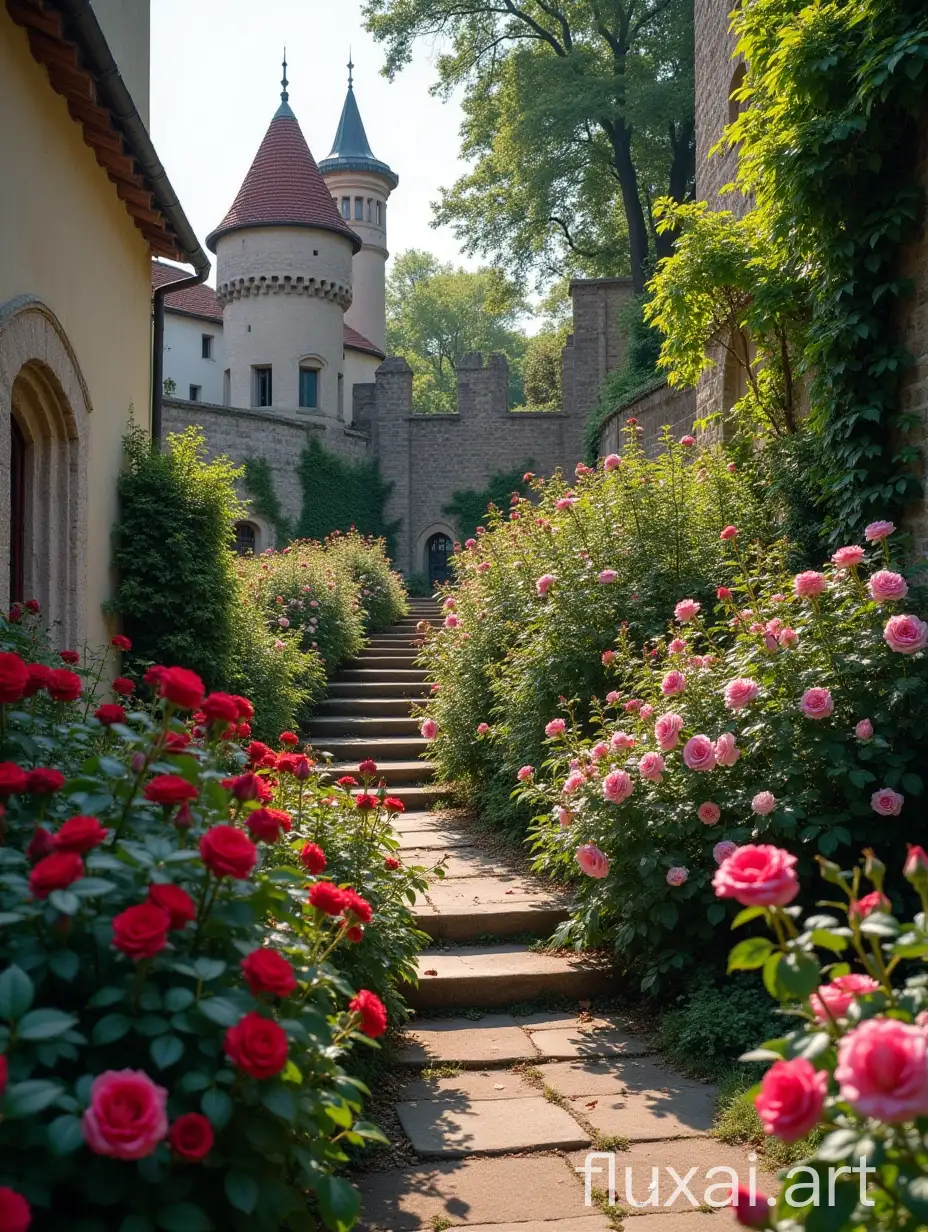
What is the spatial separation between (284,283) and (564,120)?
736cm

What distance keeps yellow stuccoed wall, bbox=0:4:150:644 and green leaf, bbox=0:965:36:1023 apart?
4210 millimetres

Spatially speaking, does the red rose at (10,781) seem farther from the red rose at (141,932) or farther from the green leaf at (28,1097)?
the green leaf at (28,1097)

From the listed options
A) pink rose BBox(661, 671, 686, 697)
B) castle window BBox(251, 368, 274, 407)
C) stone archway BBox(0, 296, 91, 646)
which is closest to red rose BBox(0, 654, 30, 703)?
pink rose BBox(661, 671, 686, 697)

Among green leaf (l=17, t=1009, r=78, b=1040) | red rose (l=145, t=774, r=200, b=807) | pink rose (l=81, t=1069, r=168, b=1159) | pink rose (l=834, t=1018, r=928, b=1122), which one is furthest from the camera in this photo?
red rose (l=145, t=774, r=200, b=807)

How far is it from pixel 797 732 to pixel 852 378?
2.68m

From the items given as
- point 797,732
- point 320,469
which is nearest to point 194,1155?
point 797,732

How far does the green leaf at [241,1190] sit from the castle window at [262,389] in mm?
25020

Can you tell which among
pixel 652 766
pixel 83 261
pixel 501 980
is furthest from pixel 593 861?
pixel 83 261

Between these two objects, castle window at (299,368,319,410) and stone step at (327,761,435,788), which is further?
castle window at (299,368,319,410)

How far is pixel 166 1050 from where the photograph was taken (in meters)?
1.61

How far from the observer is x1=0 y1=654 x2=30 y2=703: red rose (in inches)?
86.4

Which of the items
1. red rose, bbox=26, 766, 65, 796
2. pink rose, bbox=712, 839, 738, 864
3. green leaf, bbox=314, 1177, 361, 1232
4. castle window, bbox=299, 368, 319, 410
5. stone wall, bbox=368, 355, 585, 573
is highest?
castle window, bbox=299, 368, 319, 410

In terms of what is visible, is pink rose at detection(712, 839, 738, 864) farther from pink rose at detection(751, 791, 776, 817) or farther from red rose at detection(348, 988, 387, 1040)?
red rose at detection(348, 988, 387, 1040)

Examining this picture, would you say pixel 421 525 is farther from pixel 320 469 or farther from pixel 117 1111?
pixel 117 1111
